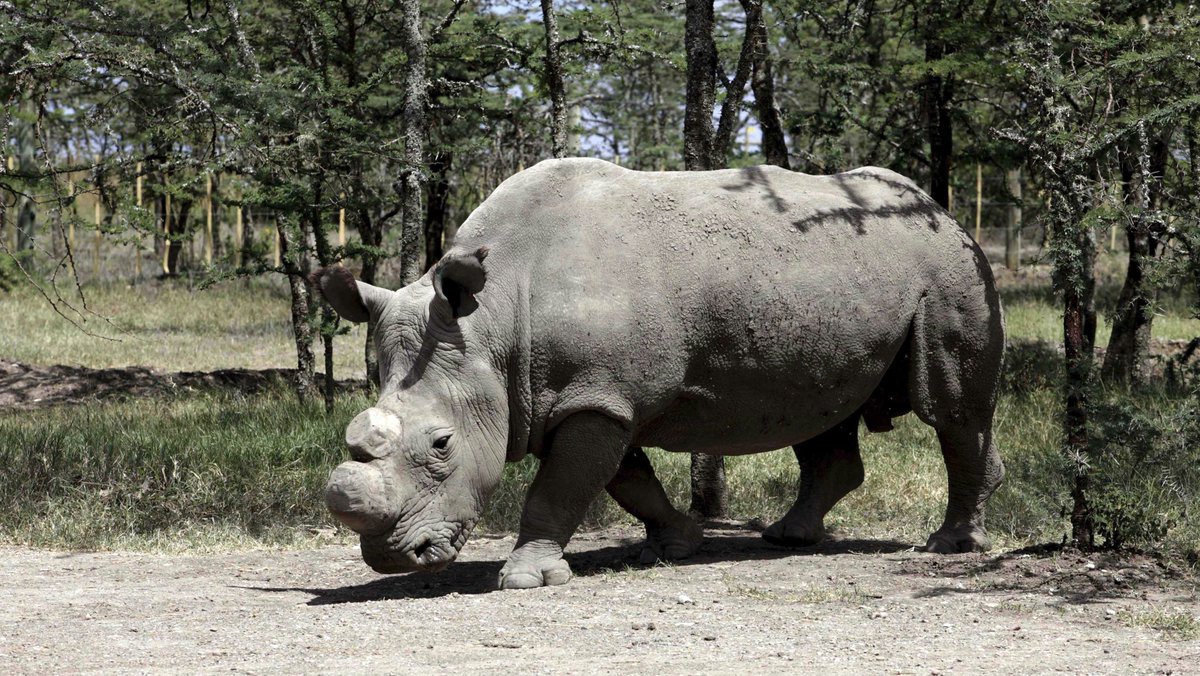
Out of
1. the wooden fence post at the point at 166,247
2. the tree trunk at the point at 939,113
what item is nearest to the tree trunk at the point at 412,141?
the tree trunk at the point at 939,113

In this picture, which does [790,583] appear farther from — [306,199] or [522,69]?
[522,69]

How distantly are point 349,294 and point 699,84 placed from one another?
3.14 metres

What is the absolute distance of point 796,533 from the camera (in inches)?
311

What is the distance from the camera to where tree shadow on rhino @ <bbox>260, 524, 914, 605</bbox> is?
6.79 m

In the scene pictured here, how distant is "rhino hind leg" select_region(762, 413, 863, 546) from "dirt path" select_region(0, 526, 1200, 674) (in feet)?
0.75

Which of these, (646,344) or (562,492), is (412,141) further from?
(562,492)

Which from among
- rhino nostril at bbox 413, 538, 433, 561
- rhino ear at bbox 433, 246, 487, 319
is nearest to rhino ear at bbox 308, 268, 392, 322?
rhino ear at bbox 433, 246, 487, 319

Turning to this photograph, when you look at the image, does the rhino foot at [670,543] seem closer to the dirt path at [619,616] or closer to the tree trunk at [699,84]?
the dirt path at [619,616]

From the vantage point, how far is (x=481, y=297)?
22.0 feet

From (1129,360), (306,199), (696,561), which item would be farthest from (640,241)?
(1129,360)

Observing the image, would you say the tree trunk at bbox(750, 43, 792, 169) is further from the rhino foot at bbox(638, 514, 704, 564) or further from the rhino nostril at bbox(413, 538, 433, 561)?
the rhino nostril at bbox(413, 538, 433, 561)

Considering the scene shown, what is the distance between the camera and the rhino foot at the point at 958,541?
7.61m

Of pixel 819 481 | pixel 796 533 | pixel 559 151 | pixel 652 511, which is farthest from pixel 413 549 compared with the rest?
pixel 559 151

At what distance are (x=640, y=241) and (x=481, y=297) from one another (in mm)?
845
